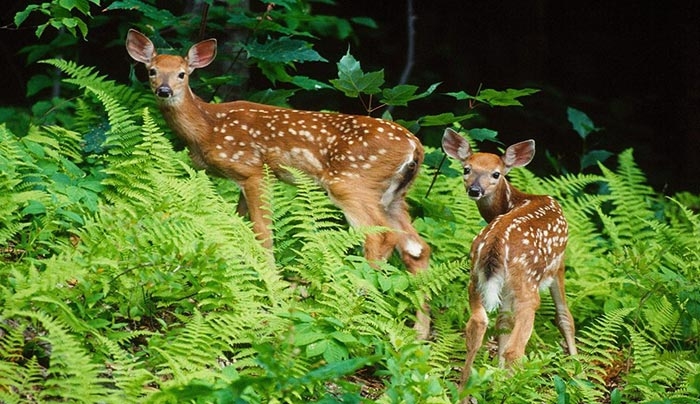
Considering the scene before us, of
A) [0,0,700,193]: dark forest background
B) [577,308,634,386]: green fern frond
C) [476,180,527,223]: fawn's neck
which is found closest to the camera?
[577,308,634,386]: green fern frond

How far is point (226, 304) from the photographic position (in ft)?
16.7

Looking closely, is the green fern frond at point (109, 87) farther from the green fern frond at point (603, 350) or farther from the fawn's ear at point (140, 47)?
the green fern frond at point (603, 350)

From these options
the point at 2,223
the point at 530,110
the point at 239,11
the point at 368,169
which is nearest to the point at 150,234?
A: the point at 2,223

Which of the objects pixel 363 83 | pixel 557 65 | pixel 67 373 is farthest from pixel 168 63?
pixel 557 65

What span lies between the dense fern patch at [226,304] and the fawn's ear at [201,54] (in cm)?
50

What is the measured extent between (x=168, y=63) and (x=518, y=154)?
96.7 inches

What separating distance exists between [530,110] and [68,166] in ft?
23.7

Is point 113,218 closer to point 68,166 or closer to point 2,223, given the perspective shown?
point 2,223

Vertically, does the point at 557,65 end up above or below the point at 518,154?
below

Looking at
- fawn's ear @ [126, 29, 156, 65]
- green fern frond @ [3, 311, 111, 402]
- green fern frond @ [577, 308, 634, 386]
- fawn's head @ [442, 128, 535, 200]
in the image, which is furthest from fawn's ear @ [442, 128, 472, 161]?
green fern frond @ [3, 311, 111, 402]

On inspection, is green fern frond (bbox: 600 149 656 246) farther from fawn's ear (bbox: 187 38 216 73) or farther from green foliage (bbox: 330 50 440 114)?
fawn's ear (bbox: 187 38 216 73)

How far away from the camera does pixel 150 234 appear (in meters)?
5.09

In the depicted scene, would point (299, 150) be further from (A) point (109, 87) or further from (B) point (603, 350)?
(B) point (603, 350)

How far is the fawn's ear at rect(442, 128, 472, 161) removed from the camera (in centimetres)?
690
